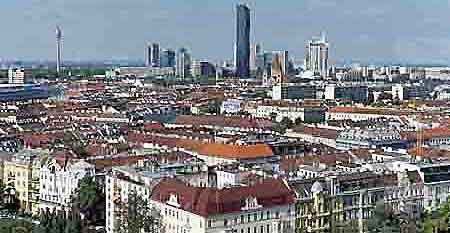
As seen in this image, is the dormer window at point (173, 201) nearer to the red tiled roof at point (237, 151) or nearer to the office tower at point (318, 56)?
the red tiled roof at point (237, 151)

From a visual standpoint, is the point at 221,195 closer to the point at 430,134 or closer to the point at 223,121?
the point at 430,134

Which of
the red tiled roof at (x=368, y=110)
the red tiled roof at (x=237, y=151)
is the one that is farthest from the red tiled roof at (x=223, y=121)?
the red tiled roof at (x=237, y=151)

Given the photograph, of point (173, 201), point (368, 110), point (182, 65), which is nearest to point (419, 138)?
point (368, 110)

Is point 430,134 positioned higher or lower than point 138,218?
higher

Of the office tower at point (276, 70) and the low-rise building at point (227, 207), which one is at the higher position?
the office tower at point (276, 70)

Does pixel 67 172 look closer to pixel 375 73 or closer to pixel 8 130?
pixel 8 130

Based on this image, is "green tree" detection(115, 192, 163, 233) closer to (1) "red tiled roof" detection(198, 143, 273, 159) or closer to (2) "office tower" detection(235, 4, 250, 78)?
(1) "red tiled roof" detection(198, 143, 273, 159)
